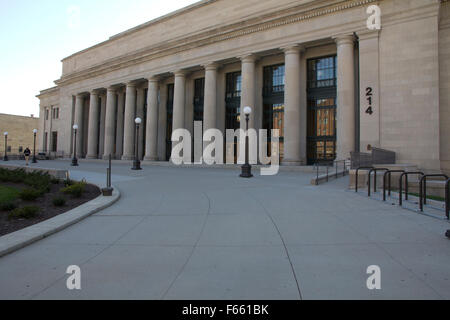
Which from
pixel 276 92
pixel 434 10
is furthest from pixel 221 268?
pixel 276 92

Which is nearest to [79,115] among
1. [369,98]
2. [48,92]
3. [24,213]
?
[48,92]

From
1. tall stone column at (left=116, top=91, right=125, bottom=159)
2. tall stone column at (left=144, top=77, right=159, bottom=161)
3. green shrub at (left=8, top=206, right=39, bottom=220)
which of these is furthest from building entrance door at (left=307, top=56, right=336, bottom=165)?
tall stone column at (left=116, top=91, right=125, bottom=159)

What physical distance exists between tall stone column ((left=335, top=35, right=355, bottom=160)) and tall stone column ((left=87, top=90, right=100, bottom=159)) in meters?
35.7

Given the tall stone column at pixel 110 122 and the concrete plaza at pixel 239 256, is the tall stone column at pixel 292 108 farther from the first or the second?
the tall stone column at pixel 110 122

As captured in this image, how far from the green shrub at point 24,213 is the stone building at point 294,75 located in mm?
20695

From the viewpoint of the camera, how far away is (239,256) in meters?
4.32

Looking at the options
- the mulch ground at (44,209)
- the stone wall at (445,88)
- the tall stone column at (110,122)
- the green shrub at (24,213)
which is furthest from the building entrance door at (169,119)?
the green shrub at (24,213)

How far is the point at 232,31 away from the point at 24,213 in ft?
85.3

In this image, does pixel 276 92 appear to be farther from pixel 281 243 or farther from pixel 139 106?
pixel 281 243

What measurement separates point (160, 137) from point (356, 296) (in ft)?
120

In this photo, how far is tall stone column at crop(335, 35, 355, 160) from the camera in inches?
→ 872

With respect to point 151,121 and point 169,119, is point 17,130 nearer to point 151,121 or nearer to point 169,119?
point 169,119

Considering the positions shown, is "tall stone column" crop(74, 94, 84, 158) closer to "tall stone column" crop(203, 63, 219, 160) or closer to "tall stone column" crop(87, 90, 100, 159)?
"tall stone column" crop(87, 90, 100, 159)

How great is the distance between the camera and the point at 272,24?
84.1 ft
